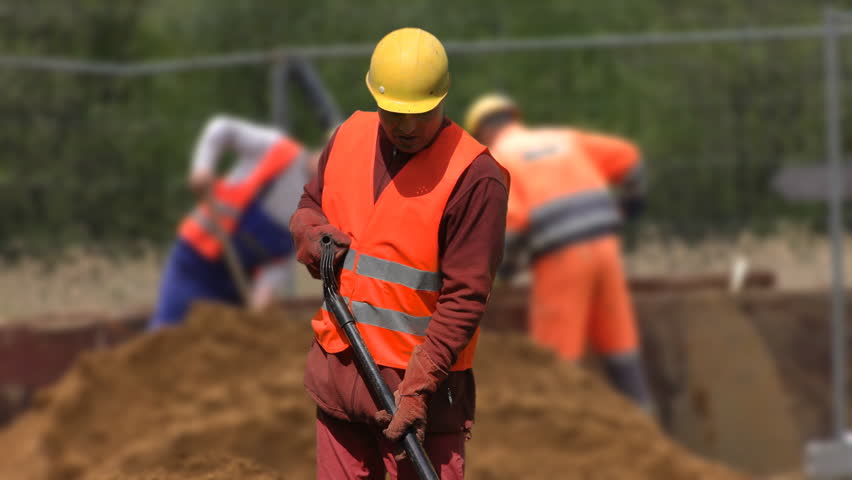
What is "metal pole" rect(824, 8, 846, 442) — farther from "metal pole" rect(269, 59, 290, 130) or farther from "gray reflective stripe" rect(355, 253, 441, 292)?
"gray reflective stripe" rect(355, 253, 441, 292)

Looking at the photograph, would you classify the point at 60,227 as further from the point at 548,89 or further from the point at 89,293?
the point at 548,89

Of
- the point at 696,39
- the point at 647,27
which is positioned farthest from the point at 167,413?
the point at 647,27

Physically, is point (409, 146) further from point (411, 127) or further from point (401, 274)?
point (401, 274)

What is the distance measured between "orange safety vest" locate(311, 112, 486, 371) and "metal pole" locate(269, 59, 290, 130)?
15.9ft

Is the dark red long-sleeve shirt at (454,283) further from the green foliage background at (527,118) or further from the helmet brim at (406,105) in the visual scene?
the green foliage background at (527,118)

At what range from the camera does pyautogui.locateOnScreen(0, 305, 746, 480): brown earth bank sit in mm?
5898

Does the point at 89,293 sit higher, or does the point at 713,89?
the point at 713,89

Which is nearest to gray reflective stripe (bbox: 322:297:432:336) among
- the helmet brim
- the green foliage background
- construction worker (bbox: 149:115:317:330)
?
the helmet brim

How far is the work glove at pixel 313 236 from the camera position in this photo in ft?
11.2

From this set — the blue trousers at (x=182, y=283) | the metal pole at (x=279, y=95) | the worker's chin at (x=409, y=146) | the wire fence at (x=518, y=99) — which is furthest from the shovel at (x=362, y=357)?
the metal pole at (x=279, y=95)

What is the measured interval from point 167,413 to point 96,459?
40 cm

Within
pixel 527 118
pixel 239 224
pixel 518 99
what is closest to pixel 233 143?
pixel 239 224

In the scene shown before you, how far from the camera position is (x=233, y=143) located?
295 inches

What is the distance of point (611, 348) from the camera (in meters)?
7.37
